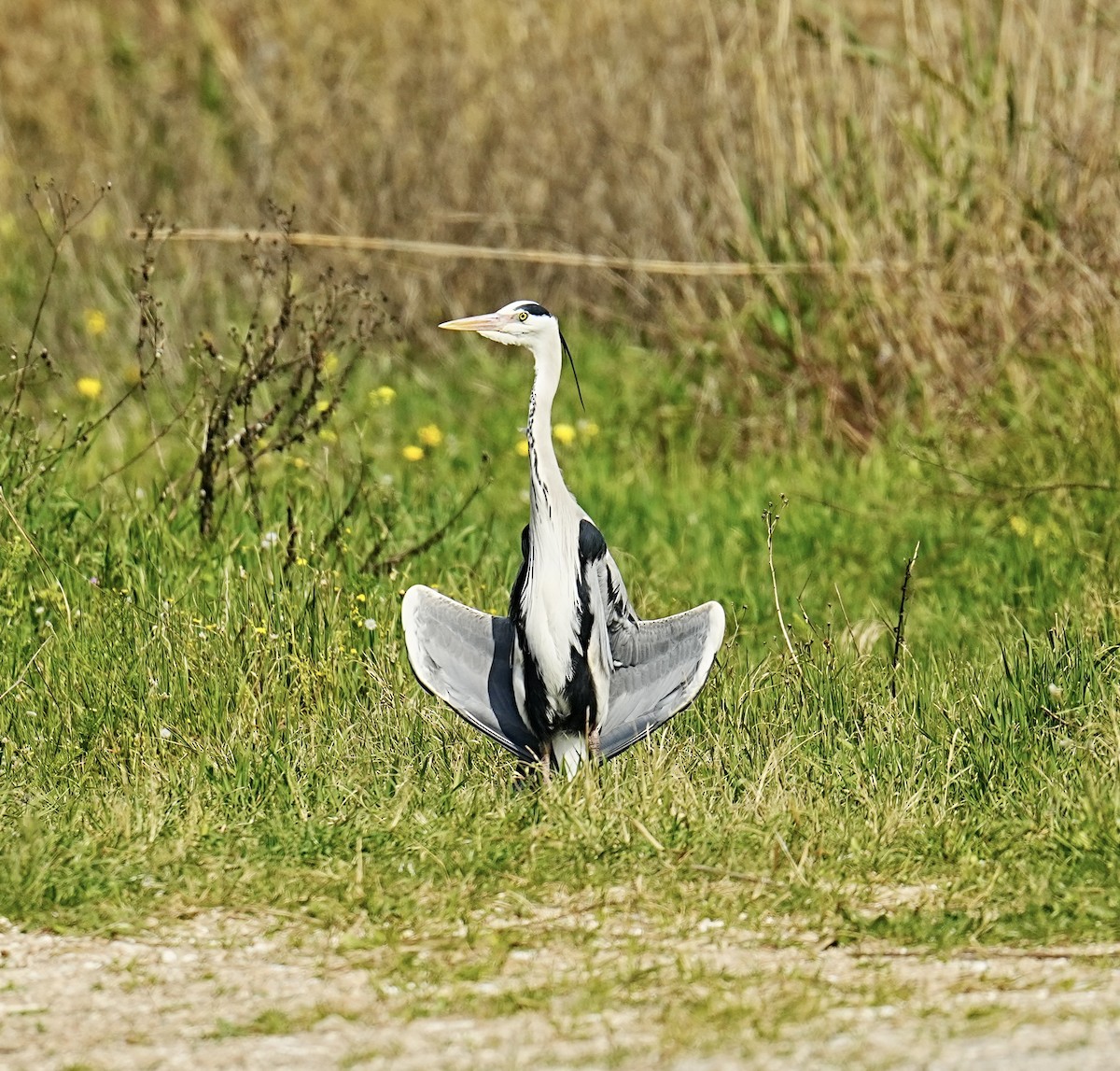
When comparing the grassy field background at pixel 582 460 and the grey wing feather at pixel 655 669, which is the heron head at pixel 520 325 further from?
the grassy field background at pixel 582 460

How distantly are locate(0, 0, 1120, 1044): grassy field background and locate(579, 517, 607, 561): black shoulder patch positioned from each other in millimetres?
581

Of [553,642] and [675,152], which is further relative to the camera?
[675,152]

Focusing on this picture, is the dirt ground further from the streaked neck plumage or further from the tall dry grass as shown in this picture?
the tall dry grass

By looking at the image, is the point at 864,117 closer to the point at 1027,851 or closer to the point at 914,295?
the point at 914,295

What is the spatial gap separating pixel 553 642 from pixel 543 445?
1.66 ft

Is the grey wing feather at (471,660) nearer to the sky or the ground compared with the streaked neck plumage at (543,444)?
nearer to the ground

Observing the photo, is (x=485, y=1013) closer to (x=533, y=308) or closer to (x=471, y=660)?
(x=471, y=660)

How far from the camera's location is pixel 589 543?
4949 millimetres

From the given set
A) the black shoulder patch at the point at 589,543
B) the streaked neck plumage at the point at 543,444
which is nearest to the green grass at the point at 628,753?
the black shoulder patch at the point at 589,543

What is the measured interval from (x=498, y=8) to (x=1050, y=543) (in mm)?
6234

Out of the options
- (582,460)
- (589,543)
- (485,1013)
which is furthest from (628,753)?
(582,460)

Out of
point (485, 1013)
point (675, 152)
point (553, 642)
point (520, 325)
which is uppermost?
point (675, 152)

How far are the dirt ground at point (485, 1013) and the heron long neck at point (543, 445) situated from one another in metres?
1.20

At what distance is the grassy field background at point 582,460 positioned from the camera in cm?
460
